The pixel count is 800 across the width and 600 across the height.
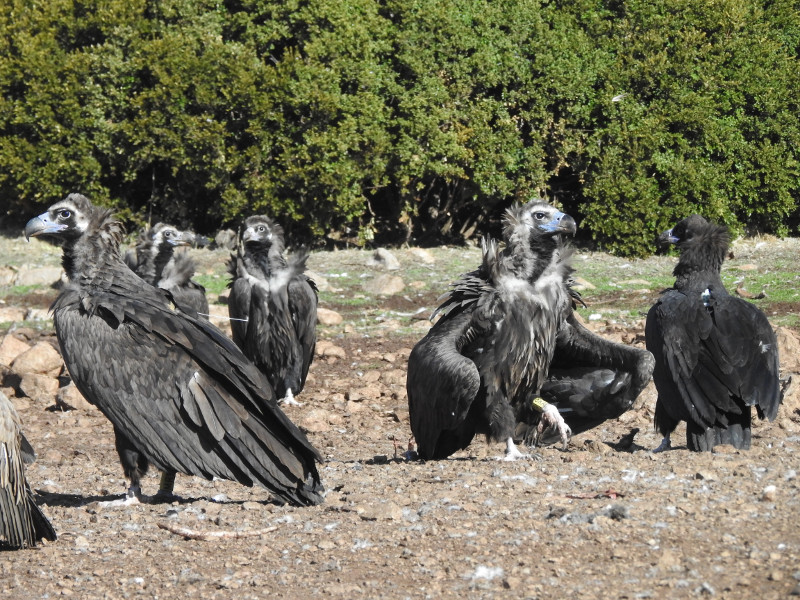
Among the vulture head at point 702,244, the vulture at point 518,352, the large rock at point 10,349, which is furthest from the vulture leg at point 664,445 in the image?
the large rock at point 10,349

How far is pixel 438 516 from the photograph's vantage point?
5.88m

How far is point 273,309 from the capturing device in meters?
11.3

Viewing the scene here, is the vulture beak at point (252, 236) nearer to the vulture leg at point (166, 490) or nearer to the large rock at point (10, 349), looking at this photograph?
the large rock at point (10, 349)

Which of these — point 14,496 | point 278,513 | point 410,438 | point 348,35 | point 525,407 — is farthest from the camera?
point 348,35

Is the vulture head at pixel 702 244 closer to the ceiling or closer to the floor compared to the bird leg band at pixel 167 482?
closer to the ceiling

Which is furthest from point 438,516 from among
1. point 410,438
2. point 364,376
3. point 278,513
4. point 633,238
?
point 633,238

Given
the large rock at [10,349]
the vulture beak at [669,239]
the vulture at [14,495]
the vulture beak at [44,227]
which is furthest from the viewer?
the large rock at [10,349]

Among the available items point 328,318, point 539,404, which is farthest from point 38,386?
point 539,404

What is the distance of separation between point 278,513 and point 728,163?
12.9 meters

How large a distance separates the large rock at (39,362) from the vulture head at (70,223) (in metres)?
4.46

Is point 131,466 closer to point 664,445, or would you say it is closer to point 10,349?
point 664,445

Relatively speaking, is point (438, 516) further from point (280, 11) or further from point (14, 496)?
point (280, 11)

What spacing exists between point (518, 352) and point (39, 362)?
5707mm

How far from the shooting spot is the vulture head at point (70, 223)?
23.3 ft
